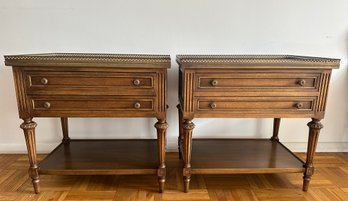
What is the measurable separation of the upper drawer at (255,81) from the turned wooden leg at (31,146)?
89 cm

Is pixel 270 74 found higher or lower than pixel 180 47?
lower

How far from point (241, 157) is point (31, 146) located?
120cm

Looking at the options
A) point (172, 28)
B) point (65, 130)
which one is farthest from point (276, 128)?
point (65, 130)

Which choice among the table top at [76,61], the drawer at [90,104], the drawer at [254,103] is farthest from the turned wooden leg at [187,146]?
the table top at [76,61]

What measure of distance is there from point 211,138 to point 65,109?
1.05 metres

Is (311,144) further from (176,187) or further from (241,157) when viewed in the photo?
(176,187)

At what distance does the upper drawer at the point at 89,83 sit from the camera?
1166mm

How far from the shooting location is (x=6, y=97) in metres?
1.73

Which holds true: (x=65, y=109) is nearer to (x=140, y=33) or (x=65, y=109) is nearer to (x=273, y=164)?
(x=140, y=33)

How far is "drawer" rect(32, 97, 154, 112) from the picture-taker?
1193 mm

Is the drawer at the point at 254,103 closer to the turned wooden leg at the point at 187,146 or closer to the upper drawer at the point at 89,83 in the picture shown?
the turned wooden leg at the point at 187,146

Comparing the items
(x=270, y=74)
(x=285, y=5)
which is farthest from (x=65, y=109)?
(x=285, y=5)

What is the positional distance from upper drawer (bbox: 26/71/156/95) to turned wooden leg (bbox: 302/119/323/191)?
0.88 m

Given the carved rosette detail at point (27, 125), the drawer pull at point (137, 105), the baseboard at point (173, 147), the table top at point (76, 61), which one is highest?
the table top at point (76, 61)
